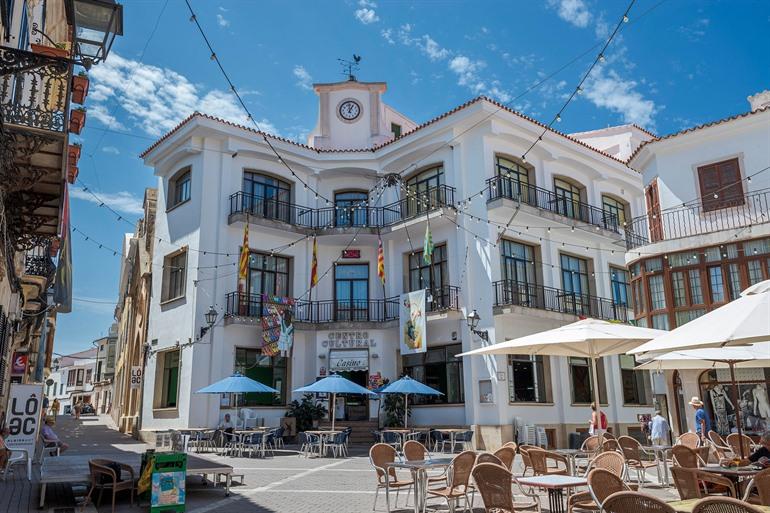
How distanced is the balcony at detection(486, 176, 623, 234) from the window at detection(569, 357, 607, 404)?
5367mm

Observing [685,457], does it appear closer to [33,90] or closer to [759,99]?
[33,90]

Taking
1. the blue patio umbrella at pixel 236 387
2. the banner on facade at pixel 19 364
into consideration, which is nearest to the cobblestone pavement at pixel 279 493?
the blue patio umbrella at pixel 236 387

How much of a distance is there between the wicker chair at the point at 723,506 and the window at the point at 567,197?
66.0ft

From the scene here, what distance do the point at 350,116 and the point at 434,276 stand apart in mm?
8911

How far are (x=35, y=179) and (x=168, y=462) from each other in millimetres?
4598

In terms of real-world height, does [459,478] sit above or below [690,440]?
below

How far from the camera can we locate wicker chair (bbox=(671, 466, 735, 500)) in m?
6.95

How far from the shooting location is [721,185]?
58.7 ft

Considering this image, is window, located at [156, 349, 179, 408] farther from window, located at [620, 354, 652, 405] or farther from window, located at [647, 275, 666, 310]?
window, located at [620, 354, 652, 405]

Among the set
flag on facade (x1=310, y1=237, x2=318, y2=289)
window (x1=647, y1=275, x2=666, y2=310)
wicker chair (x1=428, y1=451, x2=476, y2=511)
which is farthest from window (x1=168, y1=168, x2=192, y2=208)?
wicker chair (x1=428, y1=451, x2=476, y2=511)

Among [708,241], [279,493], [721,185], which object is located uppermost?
[721,185]

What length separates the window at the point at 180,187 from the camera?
23.7 m

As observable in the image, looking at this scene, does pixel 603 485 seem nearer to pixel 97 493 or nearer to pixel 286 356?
pixel 97 493

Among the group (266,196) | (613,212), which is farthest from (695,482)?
(613,212)
